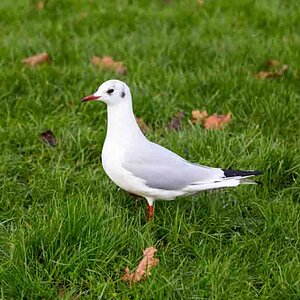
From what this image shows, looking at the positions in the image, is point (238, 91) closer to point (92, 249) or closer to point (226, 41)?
point (226, 41)

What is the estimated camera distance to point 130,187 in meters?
3.17

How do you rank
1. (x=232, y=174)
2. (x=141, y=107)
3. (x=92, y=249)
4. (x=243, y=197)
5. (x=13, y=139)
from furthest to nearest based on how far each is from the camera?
(x=141, y=107)
(x=13, y=139)
(x=243, y=197)
(x=232, y=174)
(x=92, y=249)

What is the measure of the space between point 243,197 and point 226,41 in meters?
2.27

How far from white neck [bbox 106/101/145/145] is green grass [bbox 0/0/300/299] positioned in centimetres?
32

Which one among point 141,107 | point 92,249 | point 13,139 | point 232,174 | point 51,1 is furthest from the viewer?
point 51,1

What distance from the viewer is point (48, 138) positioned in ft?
13.6

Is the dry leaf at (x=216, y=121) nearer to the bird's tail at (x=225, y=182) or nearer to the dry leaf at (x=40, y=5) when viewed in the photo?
Result: the bird's tail at (x=225, y=182)

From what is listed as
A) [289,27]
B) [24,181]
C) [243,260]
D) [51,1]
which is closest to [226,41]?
[289,27]

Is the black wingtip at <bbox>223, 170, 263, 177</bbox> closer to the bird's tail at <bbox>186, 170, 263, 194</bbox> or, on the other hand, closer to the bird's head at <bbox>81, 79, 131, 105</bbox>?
the bird's tail at <bbox>186, 170, 263, 194</bbox>

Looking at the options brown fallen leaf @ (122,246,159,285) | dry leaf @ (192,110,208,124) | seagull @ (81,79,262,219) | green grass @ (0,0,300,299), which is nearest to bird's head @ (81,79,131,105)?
seagull @ (81,79,262,219)

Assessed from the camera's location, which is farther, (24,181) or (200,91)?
(200,91)

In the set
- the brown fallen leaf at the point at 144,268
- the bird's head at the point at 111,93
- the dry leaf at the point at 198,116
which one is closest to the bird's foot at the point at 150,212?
the brown fallen leaf at the point at 144,268

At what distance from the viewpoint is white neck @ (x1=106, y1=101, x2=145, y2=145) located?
3240 millimetres

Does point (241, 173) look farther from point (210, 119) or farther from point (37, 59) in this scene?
point (37, 59)
